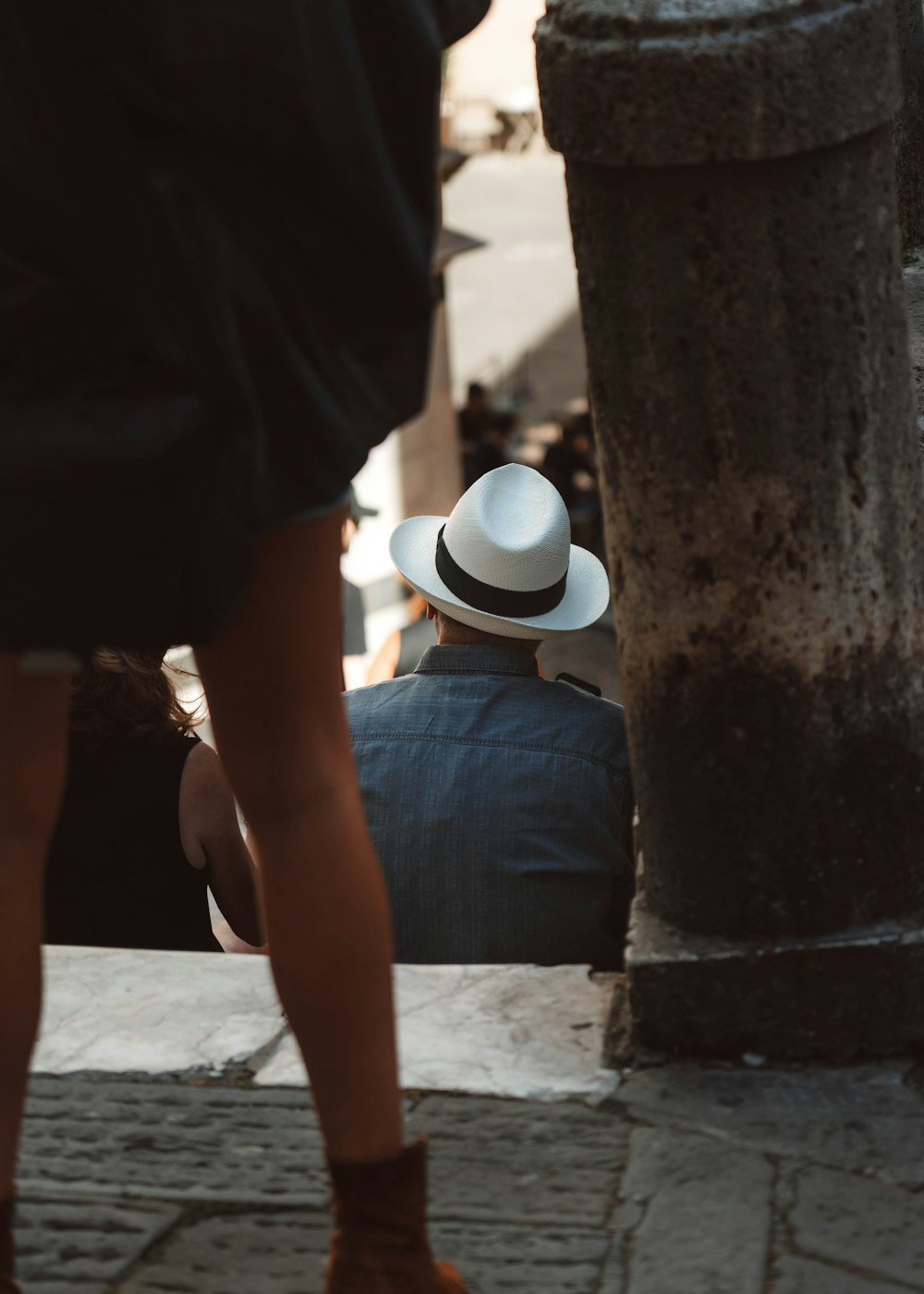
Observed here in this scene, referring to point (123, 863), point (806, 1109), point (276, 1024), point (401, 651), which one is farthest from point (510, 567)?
point (401, 651)

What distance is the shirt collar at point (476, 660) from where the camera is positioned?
3295 millimetres

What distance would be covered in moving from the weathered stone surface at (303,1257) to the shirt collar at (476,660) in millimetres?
1373

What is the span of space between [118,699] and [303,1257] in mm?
1412

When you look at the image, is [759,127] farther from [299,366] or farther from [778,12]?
[299,366]

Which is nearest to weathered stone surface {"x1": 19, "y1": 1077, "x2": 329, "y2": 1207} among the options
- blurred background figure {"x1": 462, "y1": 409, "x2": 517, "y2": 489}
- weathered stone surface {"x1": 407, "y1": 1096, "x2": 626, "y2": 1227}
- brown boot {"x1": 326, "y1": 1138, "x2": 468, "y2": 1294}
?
weathered stone surface {"x1": 407, "y1": 1096, "x2": 626, "y2": 1227}

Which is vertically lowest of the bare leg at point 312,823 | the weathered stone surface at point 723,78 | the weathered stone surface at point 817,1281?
the weathered stone surface at point 817,1281

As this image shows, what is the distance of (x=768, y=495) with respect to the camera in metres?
2.21

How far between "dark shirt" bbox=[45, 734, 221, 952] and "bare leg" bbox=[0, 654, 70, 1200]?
4.47ft

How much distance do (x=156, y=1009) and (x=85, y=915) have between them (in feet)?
2.02

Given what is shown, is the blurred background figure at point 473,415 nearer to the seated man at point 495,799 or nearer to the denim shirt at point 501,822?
the seated man at point 495,799

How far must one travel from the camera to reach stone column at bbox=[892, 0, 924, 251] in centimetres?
478

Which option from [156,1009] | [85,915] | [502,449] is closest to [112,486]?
[156,1009]

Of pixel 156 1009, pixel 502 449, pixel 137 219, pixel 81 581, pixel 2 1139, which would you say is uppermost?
pixel 137 219

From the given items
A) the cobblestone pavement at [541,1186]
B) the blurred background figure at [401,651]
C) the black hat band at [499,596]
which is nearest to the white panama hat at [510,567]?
the black hat band at [499,596]
